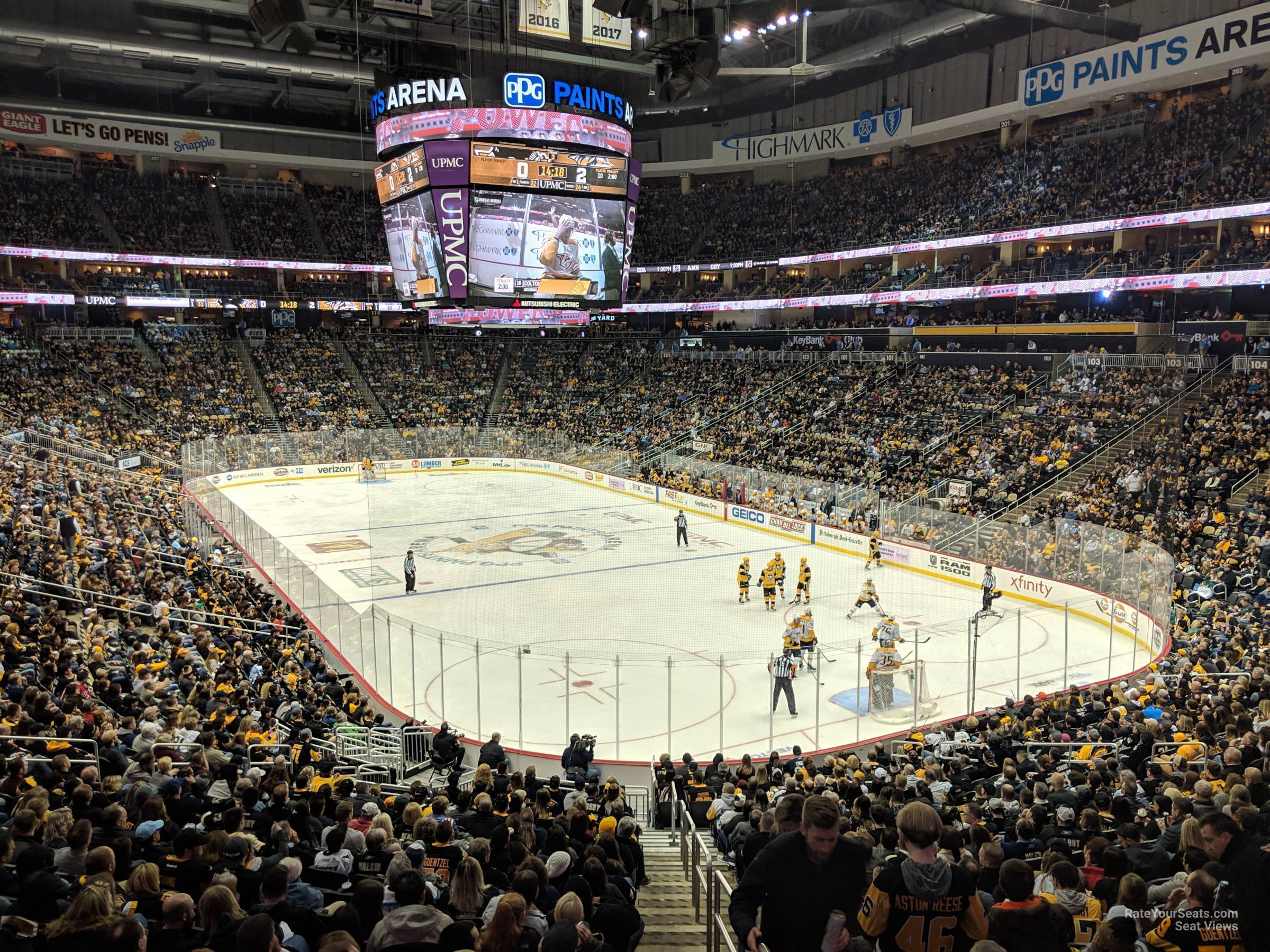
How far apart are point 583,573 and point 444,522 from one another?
9.44m

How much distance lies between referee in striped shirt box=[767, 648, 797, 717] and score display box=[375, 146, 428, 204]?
19.0 metres

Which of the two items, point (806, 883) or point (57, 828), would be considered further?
point (57, 828)

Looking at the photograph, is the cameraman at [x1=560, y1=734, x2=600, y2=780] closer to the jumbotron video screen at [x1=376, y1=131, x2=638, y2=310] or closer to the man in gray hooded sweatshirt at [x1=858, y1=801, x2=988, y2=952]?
the man in gray hooded sweatshirt at [x1=858, y1=801, x2=988, y2=952]

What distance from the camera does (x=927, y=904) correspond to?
338cm

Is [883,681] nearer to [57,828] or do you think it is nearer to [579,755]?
[579,755]

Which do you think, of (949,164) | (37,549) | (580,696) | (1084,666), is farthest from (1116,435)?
(37,549)

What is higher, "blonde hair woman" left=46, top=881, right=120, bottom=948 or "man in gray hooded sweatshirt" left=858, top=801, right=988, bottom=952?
"man in gray hooded sweatshirt" left=858, top=801, right=988, bottom=952

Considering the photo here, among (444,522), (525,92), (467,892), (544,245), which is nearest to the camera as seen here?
(467,892)

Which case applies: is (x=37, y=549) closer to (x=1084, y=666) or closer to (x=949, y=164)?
(x=1084, y=666)

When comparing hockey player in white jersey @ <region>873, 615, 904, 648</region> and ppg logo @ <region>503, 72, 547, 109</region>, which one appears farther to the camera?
ppg logo @ <region>503, 72, 547, 109</region>

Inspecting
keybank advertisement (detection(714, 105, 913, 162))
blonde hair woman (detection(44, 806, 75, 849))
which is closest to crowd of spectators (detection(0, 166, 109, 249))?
keybank advertisement (detection(714, 105, 913, 162))

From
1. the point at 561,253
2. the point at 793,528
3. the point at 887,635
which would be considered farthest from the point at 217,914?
the point at 793,528

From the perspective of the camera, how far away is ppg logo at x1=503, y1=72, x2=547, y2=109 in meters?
25.8

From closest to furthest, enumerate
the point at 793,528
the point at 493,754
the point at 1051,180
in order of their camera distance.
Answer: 1. the point at 493,754
2. the point at 793,528
3. the point at 1051,180
